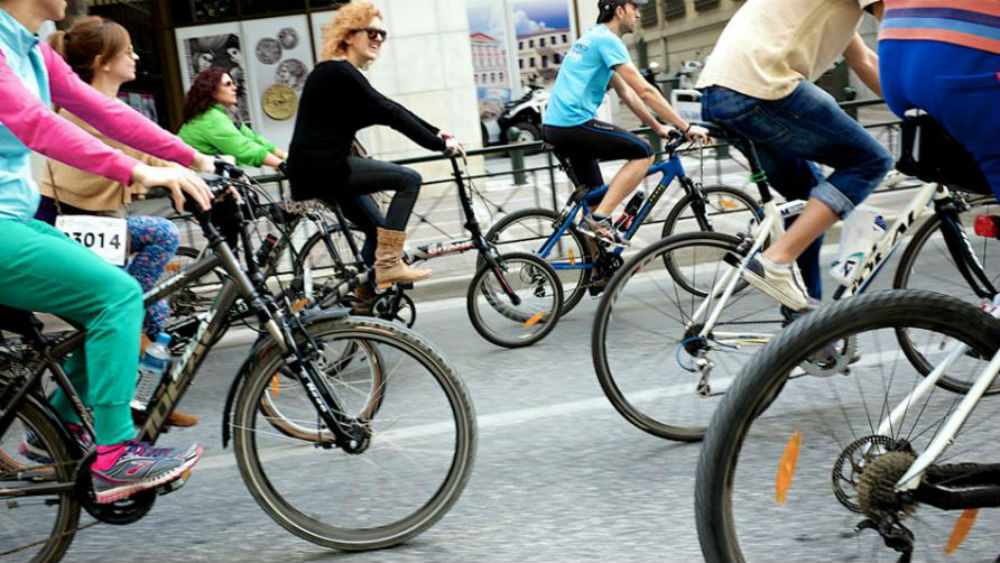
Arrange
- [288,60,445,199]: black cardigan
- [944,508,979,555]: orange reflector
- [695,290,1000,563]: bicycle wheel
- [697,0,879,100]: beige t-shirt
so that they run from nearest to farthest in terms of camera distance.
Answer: [695,290,1000,563]: bicycle wheel
[944,508,979,555]: orange reflector
[697,0,879,100]: beige t-shirt
[288,60,445,199]: black cardigan

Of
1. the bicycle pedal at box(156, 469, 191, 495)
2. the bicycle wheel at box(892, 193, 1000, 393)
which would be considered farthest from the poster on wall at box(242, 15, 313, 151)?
the bicycle pedal at box(156, 469, 191, 495)

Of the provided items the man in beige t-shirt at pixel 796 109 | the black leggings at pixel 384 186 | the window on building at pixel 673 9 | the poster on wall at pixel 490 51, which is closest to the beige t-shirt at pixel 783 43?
the man in beige t-shirt at pixel 796 109

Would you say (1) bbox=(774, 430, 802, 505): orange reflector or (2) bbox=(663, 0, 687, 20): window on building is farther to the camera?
(2) bbox=(663, 0, 687, 20): window on building

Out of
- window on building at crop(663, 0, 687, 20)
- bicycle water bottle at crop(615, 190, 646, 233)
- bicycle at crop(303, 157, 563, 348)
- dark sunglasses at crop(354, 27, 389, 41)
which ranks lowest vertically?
bicycle at crop(303, 157, 563, 348)

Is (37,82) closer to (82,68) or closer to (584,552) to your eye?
(82,68)

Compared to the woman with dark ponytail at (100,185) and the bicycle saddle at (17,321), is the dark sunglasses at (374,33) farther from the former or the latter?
the bicycle saddle at (17,321)

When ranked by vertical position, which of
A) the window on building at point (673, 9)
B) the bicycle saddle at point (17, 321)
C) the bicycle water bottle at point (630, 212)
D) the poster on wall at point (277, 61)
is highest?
the window on building at point (673, 9)

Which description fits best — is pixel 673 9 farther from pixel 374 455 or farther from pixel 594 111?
pixel 374 455

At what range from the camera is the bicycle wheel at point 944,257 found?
406 cm

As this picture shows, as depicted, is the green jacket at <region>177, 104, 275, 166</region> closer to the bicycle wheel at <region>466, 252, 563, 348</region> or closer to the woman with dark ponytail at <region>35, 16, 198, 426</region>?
the bicycle wheel at <region>466, 252, 563, 348</region>

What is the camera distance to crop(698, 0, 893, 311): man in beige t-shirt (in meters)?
3.84

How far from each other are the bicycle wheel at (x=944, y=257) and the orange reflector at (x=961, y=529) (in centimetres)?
181

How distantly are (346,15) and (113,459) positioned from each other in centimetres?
331

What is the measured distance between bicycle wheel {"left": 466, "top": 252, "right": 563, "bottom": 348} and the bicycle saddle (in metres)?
3.28
